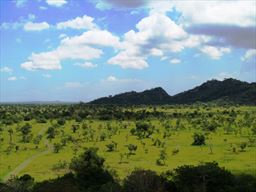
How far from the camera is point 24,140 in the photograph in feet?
368


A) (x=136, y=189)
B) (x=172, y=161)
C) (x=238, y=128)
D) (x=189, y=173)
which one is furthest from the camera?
(x=238, y=128)

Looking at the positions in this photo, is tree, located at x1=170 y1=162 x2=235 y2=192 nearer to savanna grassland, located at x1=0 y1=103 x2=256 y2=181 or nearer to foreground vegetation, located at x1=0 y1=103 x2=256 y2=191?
foreground vegetation, located at x1=0 y1=103 x2=256 y2=191

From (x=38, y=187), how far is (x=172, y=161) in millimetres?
35994

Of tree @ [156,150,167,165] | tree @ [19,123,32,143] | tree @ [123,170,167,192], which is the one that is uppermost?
tree @ [19,123,32,143]

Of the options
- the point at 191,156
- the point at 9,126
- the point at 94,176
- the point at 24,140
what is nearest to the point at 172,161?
the point at 191,156

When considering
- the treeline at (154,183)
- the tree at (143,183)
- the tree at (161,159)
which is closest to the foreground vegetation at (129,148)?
the tree at (161,159)

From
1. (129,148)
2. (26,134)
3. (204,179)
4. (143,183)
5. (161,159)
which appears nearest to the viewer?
(143,183)

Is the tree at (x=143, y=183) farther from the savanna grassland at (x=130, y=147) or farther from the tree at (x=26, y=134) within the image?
the tree at (x=26, y=134)

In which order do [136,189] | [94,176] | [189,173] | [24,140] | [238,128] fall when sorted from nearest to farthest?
[136,189]
[189,173]
[94,176]
[24,140]
[238,128]

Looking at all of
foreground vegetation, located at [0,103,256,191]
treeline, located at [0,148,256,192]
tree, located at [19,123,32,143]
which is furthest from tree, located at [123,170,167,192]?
tree, located at [19,123,32,143]

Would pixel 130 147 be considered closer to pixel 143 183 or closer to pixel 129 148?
pixel 129 148

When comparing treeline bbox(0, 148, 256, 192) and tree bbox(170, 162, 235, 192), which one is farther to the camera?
tree bbox(170, 162, 235, 192)

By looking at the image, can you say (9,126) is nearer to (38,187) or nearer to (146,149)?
(146,149)

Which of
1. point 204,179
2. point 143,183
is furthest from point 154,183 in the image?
point 204,179
